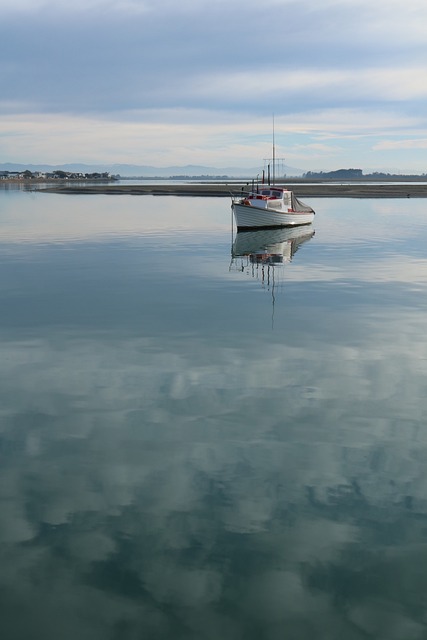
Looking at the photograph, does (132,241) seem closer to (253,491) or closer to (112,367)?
(112,367)

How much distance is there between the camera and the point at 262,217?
56.6 metres

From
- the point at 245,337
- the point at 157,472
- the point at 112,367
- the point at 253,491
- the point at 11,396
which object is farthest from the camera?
the point at 245,337

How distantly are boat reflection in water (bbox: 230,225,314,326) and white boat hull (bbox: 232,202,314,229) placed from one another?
63 centimetres

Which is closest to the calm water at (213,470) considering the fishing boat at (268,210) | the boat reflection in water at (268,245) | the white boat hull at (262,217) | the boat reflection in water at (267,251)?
the boat reflection in water at (267,251)

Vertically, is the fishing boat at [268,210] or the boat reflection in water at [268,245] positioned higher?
the fishing boat at [268,210]

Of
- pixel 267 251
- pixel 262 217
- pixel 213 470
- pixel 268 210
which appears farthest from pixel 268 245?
pixel 213 470

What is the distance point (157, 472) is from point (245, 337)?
905 centimetres

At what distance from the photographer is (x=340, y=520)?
366 inches

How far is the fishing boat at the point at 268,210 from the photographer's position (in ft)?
183

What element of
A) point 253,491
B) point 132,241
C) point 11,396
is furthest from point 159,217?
point 253,491

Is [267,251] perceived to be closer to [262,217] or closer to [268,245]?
[268,245]

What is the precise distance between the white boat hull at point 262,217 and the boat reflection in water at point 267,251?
0.63 metres

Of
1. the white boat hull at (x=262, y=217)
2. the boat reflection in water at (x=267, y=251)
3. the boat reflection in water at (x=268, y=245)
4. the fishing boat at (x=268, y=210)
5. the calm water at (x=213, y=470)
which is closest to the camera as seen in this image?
the calm water at (x=213, y=470)

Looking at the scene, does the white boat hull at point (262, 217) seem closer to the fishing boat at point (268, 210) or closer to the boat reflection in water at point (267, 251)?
the fishing boat at point (268, 210)
